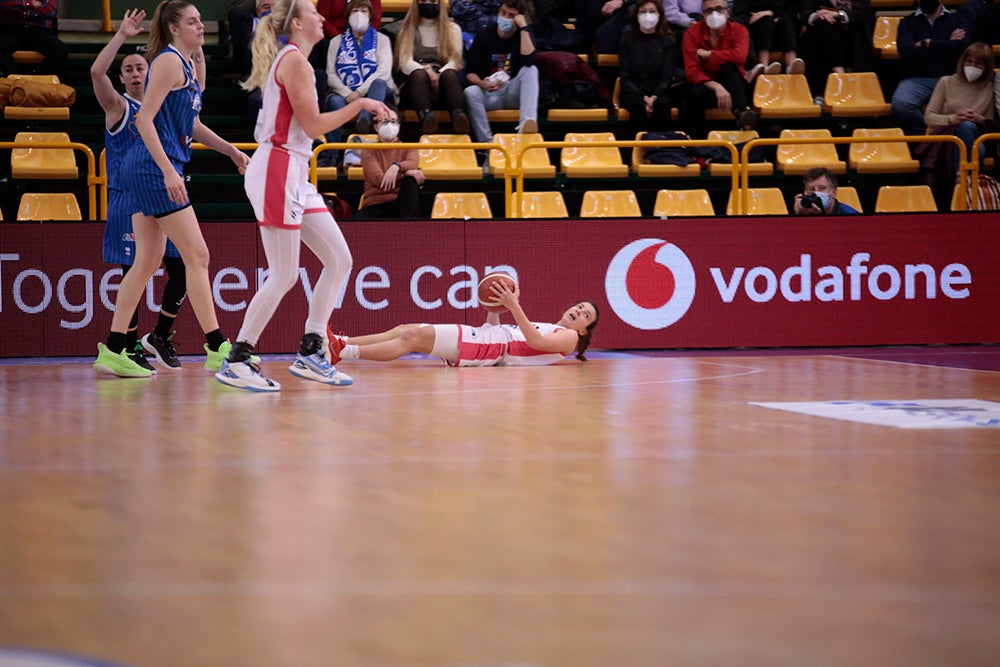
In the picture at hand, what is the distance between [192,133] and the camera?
23.2ft

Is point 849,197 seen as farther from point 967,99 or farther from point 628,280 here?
point 628,280

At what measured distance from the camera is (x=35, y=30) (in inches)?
480

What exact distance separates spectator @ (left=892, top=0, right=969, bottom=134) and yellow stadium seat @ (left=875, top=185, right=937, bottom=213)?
4.02 feet

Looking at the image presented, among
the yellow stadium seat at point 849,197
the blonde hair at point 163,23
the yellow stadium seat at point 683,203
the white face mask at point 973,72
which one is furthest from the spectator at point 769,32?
the blonde hair at point 163,23

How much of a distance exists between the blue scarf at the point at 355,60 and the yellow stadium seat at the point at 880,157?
4721 mm


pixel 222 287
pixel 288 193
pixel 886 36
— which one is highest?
pixel 886 36

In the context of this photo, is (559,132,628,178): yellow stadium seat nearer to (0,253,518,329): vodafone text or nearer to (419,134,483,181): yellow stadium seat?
(419,134,483,181): yellow stadium seat

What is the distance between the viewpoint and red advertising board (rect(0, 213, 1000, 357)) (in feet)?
30.2

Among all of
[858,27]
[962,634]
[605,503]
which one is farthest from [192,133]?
[858,27]

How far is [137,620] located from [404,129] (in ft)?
33.6

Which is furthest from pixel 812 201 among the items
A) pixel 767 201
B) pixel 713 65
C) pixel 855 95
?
pixel 855 95

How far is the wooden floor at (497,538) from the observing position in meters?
1.92

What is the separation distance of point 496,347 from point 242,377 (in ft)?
7.33

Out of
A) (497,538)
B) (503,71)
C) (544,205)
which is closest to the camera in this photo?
(497,538)
